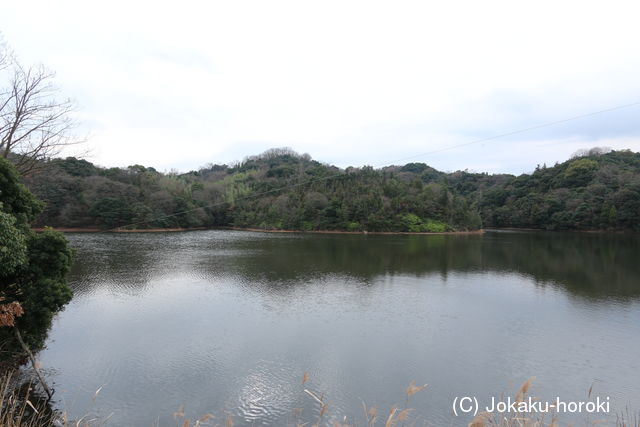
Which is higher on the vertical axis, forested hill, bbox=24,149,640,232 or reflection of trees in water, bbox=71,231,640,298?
forested hill, bbox=24,149,640,232

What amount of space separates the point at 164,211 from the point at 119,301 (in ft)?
128

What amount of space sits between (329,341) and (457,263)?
15.8 meters

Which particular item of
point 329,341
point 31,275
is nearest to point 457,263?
point 329,341

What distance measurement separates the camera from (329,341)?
963 cm

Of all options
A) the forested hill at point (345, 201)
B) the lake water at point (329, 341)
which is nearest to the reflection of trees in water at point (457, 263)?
the lake water at point (329, 341)

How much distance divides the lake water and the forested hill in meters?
25.2

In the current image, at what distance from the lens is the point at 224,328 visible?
10594 mm

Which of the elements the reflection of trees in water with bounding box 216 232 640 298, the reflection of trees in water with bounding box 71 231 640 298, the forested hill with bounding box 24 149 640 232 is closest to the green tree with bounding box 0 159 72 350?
the reflection of trees in water with bounding box 71 231 640 298

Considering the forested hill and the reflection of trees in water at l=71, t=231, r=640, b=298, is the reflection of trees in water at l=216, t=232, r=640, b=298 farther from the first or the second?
the forested hill

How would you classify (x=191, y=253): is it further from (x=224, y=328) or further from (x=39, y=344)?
(x=39, y=344)

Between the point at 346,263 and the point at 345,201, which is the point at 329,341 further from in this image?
the point at 345,201

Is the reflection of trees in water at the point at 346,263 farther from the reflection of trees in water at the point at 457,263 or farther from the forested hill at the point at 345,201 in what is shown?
the forested hill at the point at 345,201

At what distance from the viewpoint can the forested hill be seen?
1757 inches

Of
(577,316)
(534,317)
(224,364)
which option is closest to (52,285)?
(224,364)
